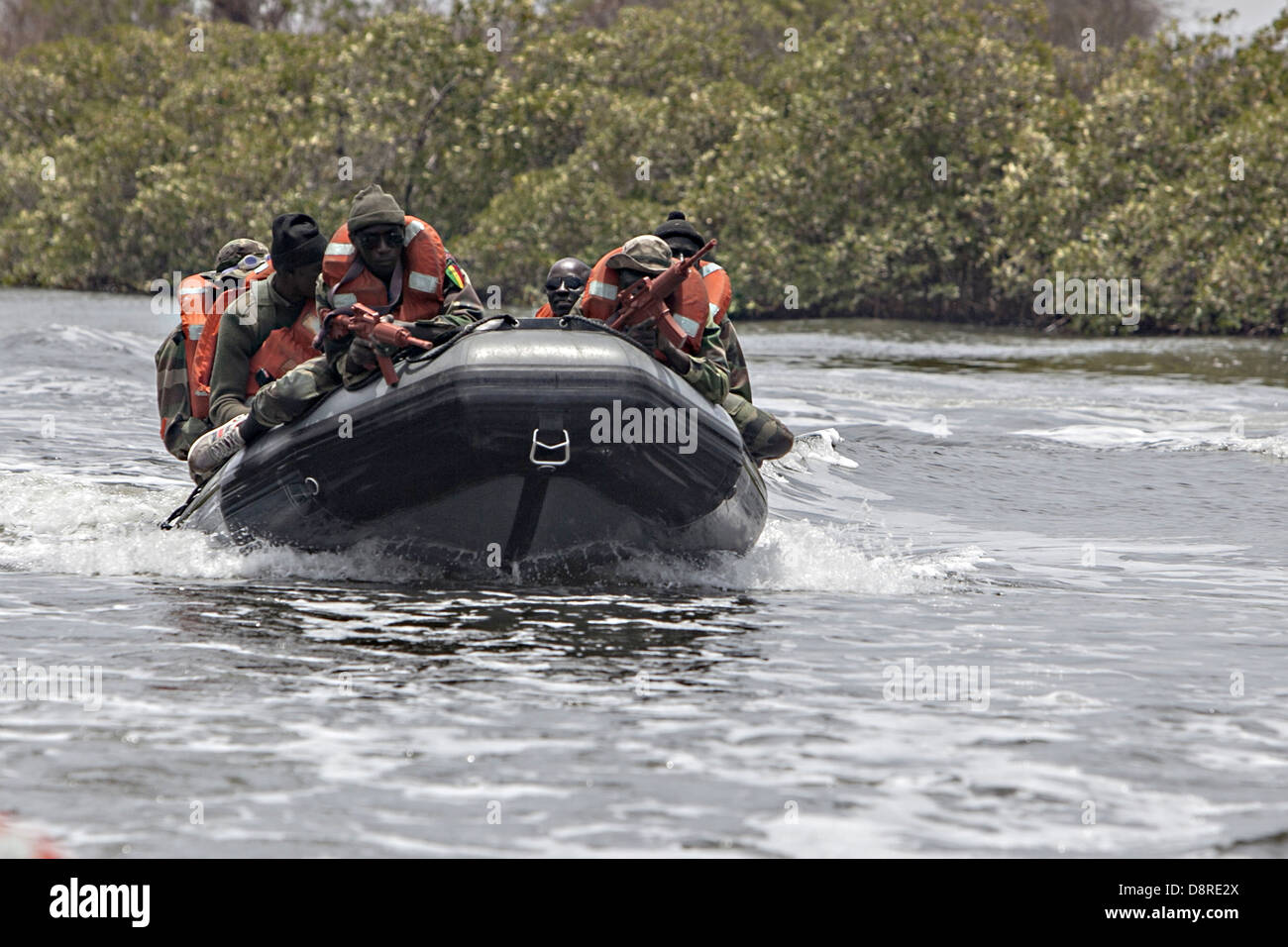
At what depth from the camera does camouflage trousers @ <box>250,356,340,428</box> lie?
647 cm

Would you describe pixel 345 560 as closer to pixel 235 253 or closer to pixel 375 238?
pixel 375 238

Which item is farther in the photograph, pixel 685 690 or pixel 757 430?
pixel 757 430

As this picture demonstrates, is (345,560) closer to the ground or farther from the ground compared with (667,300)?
closer to the ground

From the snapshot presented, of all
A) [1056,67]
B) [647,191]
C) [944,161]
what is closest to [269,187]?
[647,191]

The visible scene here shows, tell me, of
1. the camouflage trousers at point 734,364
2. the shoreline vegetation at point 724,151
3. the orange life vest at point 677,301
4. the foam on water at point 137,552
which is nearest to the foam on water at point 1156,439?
the camouflage trousers at point 734,364

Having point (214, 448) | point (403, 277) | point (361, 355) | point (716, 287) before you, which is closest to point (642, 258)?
point (716, 287)

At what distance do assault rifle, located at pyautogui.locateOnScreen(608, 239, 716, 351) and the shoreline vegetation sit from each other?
55.2ft

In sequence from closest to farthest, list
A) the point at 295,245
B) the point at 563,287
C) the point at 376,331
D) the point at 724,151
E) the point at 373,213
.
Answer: the point at 376,331, the point at 373,213, the point at 295,245, the point at 563,287, the point at 724,151

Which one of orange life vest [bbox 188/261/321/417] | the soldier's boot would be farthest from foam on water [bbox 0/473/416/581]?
orange life vest [bbox 188/261/321/417]

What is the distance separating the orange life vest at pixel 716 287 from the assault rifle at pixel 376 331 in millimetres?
1472

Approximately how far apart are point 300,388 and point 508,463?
0.90 m

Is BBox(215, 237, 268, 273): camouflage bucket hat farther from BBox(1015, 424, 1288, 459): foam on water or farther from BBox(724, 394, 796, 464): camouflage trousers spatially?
BBox(1015, 424, 1288, 459): foam on water

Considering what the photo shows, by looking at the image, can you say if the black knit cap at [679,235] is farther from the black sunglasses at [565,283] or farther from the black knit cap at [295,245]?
the black knit cap at [295,245]

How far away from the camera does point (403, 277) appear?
22.0 ft
